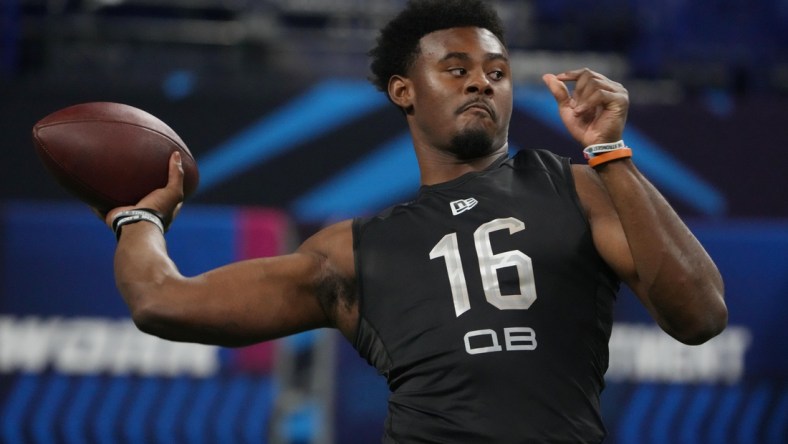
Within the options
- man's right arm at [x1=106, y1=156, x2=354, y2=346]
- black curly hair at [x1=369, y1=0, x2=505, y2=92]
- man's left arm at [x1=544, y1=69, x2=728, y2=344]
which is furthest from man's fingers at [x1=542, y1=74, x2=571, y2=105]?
man's right arm at [x1=106, y1=156, x2=354, y2=346]

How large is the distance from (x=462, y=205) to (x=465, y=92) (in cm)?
30

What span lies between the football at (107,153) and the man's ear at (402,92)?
0.62 meters

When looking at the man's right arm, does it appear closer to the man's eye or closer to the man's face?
the man's face

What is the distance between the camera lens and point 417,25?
3057 millimetres

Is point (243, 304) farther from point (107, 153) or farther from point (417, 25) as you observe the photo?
point (417, 25)

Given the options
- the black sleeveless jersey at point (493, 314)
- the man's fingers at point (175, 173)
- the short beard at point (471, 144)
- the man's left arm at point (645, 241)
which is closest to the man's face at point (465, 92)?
the short beard at point (471, 144)

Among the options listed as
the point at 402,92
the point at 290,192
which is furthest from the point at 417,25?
the point at 290,192

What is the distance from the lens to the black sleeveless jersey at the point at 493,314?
8.01 ft

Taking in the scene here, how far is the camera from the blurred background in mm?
5383

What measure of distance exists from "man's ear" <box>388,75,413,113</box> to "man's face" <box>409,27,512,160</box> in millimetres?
74

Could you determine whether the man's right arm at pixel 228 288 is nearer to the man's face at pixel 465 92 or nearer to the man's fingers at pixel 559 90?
the man's face at pixel 465 92

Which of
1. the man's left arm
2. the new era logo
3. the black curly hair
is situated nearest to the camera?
the man's left arm

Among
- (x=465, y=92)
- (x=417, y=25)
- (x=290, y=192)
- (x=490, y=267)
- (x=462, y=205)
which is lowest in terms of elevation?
(x=490, y=267)

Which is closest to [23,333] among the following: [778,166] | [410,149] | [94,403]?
[94,403]
